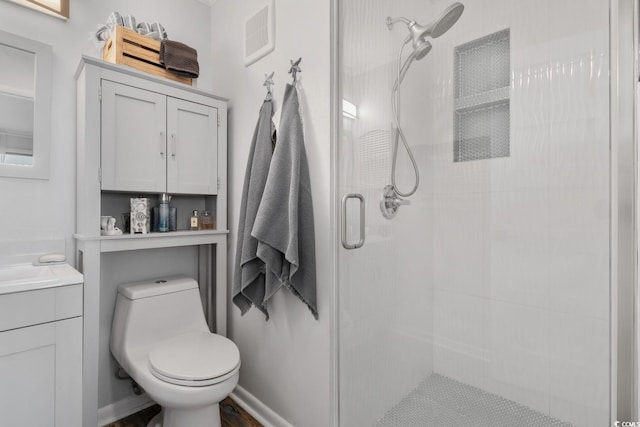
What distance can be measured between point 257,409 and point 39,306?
116cm

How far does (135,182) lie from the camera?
1596 mm

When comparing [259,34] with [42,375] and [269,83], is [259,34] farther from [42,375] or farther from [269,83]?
[42,375]

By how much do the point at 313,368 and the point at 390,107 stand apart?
3.97 ft

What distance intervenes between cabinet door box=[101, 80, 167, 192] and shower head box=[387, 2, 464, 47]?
1288 mm

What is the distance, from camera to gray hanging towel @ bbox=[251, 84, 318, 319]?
1.39m

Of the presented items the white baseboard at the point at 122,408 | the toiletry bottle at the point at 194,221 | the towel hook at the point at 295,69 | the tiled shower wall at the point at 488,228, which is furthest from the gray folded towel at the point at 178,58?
the white baseboard at the point at 122,408

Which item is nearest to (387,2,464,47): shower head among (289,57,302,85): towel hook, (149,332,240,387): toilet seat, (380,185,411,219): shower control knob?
(289,57,302,85): towel hook

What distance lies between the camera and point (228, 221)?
199 centimetres

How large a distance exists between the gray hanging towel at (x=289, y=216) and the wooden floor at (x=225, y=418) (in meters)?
0.80

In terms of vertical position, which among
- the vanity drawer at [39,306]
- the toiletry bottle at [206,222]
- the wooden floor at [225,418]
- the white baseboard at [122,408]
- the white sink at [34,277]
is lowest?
the wooden floor at [225,418]

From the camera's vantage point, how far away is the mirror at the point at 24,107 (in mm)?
1442

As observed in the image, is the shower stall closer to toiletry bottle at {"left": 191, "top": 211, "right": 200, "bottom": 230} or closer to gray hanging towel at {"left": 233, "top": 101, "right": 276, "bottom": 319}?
gray hanging towel at {"left": 233, "top": 101, "right": 276, "bottom": 319}

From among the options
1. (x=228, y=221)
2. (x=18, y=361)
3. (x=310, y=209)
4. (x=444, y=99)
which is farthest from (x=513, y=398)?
(x=18, y=361)

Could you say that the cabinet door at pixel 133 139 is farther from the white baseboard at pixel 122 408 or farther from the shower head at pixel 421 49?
the shower head at pixel 421 49
